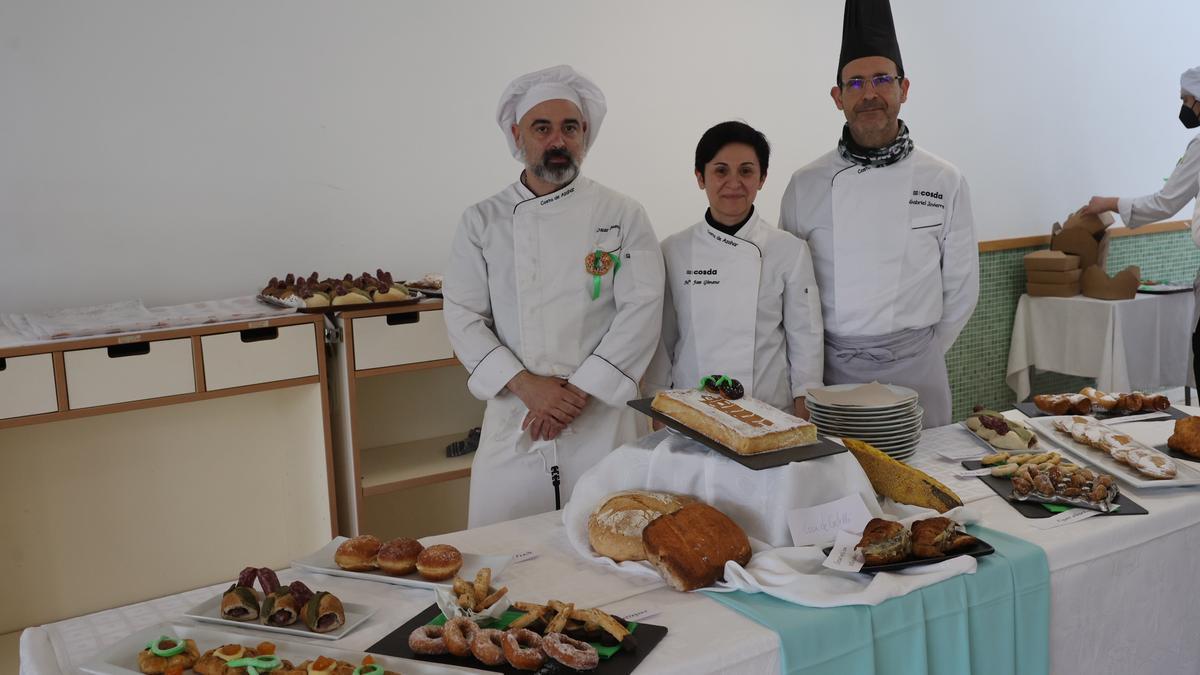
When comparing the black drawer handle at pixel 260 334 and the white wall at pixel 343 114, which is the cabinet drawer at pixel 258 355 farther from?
the white wall at pixel 343 114

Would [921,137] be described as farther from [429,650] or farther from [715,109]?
[429,650]

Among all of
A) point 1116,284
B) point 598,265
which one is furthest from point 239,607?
point 1116,284

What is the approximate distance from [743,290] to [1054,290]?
3275 mm

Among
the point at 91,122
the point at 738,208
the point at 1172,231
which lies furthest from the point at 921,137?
the point at 91,122

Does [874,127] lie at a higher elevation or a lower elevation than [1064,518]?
higher

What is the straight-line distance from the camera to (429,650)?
51.3 inches

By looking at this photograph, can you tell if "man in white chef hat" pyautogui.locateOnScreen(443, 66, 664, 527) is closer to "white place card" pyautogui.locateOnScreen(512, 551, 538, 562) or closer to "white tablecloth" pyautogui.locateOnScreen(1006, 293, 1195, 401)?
"white place card" pyautogui.locateOnScreen(512, 551, 538, 562)

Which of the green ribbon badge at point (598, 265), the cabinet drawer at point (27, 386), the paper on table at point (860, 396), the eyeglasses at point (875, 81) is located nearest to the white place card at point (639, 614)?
the paper on table at point (860, 396)

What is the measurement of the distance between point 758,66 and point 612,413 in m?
2.56

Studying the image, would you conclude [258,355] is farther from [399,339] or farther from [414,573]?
[414,573]

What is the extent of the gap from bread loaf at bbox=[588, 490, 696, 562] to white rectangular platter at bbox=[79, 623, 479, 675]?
44 centimetres

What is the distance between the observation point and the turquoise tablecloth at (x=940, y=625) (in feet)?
4.53

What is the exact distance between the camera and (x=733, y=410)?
5.97 feet

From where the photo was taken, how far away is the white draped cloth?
4.78 feet
